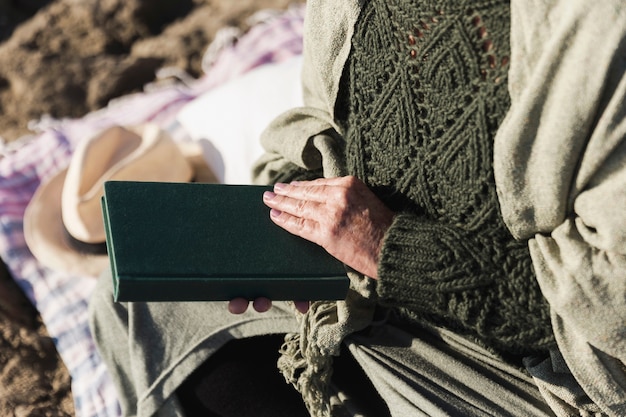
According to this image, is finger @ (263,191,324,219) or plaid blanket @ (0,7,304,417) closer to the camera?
finger @ (263,191,324,219)

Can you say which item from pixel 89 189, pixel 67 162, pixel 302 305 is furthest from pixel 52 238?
pixel 302 305

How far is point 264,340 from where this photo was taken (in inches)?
58.4

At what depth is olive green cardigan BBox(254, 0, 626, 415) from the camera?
96 cm

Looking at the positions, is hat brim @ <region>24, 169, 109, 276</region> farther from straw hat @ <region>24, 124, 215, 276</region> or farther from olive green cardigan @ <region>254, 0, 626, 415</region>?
olive green cardigan @ <region>254, 0, 626, 415</region>

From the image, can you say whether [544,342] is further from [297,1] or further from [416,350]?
[297,1]

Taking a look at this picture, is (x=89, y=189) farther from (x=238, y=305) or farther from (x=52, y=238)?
(x=238, y=305)

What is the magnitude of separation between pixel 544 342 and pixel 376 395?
1.15ft

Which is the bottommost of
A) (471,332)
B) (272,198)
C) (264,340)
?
(264,340)

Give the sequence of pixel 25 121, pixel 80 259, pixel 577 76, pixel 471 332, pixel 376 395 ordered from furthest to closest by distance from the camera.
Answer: pixel 25 121 → pixel 80 259 → pixel 376 395 → pixel 471 332 → pixel 577 76

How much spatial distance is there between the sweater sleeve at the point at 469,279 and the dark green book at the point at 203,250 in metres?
0.09

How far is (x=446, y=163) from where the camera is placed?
116 centimetres

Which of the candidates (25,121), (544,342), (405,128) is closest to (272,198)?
(405,128)

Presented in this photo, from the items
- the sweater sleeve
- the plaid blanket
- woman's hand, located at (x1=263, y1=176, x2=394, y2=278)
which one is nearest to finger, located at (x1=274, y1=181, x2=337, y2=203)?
woman's hand, located at (x1=263, y1=176, x2=394, y2=278)

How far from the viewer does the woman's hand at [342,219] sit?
1.21 meters
